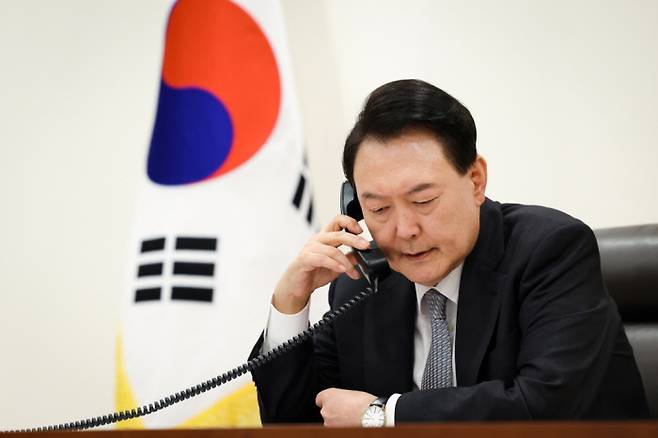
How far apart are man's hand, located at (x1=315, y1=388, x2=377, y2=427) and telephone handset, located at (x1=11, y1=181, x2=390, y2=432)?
0.20m

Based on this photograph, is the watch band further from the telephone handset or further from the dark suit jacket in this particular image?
the telephone handset

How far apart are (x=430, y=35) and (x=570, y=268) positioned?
1.21 metres

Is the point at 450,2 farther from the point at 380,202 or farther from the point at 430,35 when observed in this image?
the point at 380,202

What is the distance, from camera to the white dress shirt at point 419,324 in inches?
61.6

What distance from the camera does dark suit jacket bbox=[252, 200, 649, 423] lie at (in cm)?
129

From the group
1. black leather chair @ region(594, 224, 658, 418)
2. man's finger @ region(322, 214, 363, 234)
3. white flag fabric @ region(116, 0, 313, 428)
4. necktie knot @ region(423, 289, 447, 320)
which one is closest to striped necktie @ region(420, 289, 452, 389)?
necktie knot @ region(423, 289, 447, 320)

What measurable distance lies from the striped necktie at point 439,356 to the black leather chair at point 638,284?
0.41 m

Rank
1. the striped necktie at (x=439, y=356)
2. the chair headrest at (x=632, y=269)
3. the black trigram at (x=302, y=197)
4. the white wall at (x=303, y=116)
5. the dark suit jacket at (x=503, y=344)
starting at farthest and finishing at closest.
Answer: the black trigram at (x=302, y=197), the white wall at (x=303, y=116), the chair headrest at (x=632, y=269), the striped necktie at (x=439, y=356), the dark suit jacket at (x=503, y=344)

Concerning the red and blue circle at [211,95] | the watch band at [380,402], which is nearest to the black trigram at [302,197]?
the red and blue circle at [211,95]

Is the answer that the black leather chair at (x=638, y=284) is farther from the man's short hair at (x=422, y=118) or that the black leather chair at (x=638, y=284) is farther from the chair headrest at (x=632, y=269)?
the man's short hair at (x=422, y=118)

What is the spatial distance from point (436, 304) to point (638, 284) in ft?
1.50

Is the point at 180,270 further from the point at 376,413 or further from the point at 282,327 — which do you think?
the point at 376,413

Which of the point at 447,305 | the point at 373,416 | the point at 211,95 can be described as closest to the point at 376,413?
the point at 373,416

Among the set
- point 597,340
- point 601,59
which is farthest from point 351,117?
point 597,340
